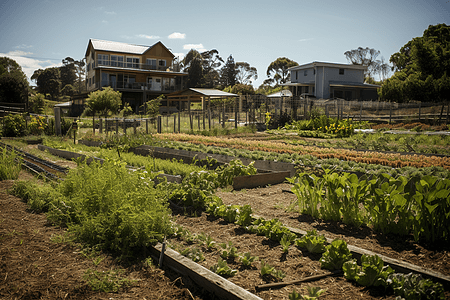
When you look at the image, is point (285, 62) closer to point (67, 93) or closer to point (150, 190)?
point (67, 93)

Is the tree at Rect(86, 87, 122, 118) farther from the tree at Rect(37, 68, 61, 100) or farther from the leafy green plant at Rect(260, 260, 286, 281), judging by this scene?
the tree at Rect(37, 68, 61, 100)

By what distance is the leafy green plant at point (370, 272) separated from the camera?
8.88ft

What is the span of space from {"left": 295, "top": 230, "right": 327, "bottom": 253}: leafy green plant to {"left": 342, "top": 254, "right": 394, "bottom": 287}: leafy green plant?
0.48m

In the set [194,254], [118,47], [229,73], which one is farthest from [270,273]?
[229,73]

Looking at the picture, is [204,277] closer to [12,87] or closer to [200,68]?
[12,87]

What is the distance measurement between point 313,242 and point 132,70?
44348 mm

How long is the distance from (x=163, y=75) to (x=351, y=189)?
46.1 meters

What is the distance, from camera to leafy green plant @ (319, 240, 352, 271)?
120 inches

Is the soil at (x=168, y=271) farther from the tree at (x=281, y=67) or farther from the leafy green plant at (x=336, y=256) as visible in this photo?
the tree at (x=281, y=67)

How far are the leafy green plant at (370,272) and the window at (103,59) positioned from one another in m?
46.5

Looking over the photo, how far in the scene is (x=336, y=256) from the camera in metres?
3.04

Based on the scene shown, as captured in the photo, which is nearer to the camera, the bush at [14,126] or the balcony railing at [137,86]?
the bush at [14,126]

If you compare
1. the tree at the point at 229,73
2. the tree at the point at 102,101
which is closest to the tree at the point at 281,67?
the tree at the point at 229,73

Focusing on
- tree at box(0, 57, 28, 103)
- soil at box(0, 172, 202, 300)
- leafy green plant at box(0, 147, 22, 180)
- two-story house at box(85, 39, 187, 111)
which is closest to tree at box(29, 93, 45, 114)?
tree at box(0, 57, 28, 103)
